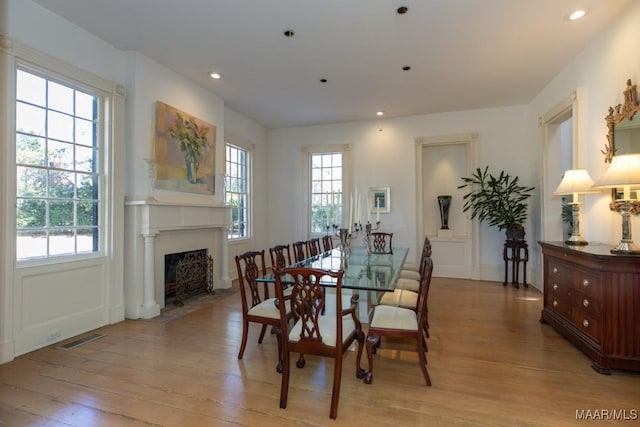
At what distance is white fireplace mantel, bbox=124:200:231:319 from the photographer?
12.2ft

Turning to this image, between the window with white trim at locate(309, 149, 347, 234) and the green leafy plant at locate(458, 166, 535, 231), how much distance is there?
2393mm

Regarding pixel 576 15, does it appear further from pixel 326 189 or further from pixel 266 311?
pixel 326 189

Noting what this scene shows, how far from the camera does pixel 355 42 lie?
347 cm

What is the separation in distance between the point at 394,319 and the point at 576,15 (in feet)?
10.9

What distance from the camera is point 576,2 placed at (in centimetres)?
280

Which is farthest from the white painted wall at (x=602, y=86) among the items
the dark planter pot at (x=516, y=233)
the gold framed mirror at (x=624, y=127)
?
→ the dark planter pot at (x=516, y=233)

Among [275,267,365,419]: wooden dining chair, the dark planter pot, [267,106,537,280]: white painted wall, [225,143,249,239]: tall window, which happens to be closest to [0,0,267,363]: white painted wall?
[225,143,249,239]: tall window

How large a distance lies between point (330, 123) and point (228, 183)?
2486mm

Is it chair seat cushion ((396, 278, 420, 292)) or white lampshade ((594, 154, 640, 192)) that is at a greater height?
white lampshade ((594, 154, 640, 192))

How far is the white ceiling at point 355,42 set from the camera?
2.91 meters

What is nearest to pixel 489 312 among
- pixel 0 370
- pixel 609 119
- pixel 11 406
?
pixel 609 119

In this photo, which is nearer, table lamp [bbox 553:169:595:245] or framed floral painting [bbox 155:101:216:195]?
table lamp [bbox 553:169:595:245]

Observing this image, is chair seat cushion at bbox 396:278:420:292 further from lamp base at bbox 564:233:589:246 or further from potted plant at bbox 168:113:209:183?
potted plant at bbox 168:113:209:183

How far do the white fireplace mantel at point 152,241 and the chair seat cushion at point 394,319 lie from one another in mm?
2817
